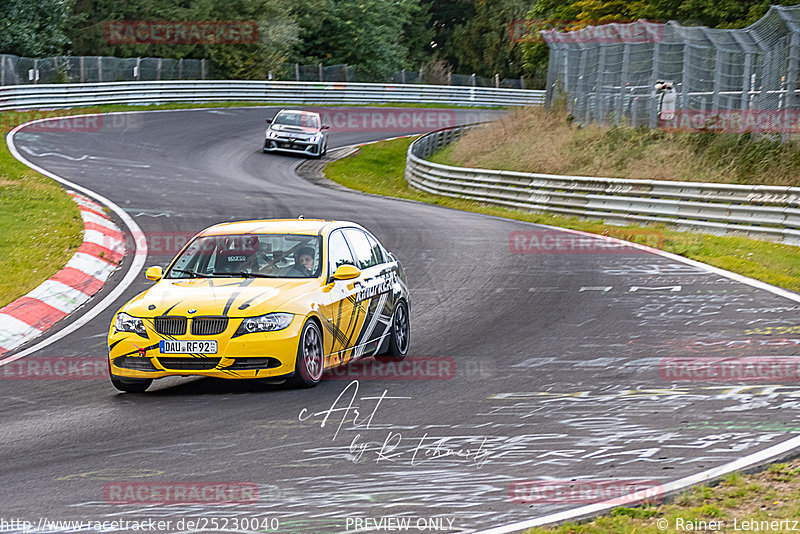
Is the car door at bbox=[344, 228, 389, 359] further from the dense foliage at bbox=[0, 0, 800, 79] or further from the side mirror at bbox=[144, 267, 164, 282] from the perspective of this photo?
the dense foliage at bbox=[0, 0, 800, 79]

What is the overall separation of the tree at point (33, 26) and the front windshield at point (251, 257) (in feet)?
142

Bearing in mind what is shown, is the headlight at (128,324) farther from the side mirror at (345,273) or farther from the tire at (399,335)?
the tire at (399,335)

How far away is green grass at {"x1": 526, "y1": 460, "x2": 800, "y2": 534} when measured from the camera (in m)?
5.51

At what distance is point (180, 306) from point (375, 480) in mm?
3149

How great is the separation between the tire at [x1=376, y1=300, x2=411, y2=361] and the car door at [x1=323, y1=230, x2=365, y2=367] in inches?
25.1

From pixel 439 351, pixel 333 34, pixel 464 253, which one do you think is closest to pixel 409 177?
pixel 464 253

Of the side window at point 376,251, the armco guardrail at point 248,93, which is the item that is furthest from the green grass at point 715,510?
the armco guardrail at point 248,93

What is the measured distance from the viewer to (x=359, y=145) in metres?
43.7

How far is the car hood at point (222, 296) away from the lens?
8.99 metres

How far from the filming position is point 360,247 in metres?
11.0

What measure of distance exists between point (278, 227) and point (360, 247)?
2.94ft

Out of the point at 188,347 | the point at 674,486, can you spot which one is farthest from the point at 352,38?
the point at 674,486

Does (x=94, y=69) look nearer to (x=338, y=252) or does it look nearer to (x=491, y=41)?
(x=491, y=41)

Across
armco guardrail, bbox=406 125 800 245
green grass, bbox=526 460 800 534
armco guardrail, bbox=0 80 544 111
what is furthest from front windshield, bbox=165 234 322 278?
armco guardrail, bbox=0 80 544 111
